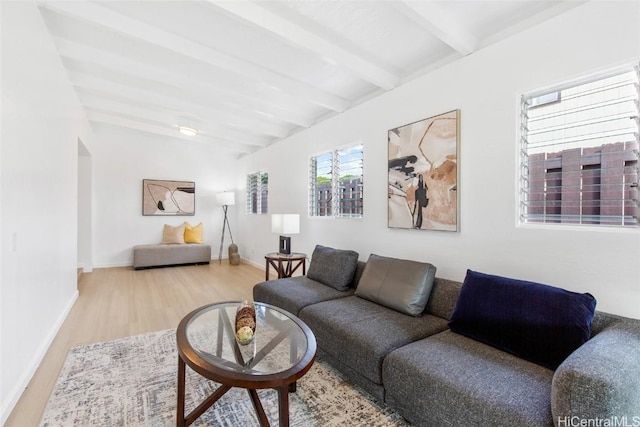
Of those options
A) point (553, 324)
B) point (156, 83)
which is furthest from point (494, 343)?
point (156, 83)

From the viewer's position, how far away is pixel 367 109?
134 inches

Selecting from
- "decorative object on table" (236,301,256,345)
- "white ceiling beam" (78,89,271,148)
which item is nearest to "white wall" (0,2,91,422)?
"white ceiling beam" (78,89,271,148)

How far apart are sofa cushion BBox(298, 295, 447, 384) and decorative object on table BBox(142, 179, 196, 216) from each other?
5.22 meters

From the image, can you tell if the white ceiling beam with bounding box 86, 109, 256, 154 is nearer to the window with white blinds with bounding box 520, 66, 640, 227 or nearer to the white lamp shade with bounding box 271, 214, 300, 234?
the white lamp shade with bounding box 271, 214, 300, 234

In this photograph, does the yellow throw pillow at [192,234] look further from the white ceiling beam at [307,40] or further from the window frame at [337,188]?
the white ceiling beam at [307,40]

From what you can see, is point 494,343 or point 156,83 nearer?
point 494,343

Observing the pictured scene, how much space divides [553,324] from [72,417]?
272cm

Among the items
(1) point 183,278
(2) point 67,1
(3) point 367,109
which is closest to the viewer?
(2) point 67,1

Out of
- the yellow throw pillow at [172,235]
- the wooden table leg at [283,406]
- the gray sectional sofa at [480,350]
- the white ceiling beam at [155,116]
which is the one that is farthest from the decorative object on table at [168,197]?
the wooden table leg at [283,406]

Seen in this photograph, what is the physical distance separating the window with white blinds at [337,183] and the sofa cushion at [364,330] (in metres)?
1.47

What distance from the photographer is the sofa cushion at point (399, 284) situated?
2.28 m

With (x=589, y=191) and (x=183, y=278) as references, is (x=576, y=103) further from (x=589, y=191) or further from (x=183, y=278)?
(x=183, y=278)

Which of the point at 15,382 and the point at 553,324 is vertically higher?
the point at 553,324

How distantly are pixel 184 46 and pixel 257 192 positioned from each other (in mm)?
3826
